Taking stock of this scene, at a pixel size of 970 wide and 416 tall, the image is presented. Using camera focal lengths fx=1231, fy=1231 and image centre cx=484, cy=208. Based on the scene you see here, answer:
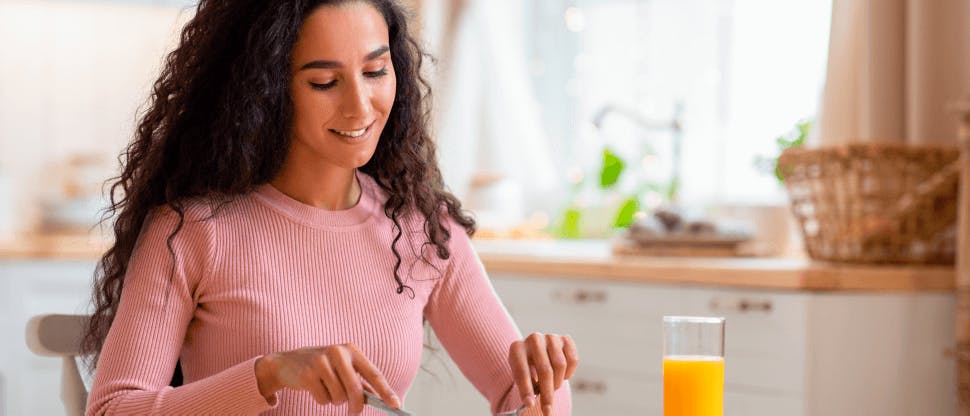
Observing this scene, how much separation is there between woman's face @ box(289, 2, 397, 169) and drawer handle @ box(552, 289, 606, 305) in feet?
5.20

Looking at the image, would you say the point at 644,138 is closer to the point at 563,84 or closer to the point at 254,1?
the point at 563,84

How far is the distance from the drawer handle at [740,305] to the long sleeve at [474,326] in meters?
1.10

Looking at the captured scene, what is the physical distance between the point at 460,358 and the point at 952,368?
53.3 inches

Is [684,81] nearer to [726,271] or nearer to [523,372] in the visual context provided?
[726,271]

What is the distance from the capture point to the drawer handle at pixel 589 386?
285 centimetres

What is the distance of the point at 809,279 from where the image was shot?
2395mm

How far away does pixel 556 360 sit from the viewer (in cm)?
124

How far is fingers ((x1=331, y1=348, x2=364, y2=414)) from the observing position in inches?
40.5

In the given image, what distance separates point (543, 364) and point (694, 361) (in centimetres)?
16

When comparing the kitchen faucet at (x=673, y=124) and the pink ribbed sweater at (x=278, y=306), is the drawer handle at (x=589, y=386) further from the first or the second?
the pink ribbed sweater at (x=278, y=306)

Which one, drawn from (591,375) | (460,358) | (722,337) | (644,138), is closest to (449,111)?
(644,138)

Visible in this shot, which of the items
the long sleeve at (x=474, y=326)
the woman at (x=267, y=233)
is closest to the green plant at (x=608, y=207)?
the long sleeve at (x=474, y=326)

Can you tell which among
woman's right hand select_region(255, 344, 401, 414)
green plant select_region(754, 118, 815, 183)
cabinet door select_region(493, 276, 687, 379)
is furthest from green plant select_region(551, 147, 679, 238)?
woman's right hand select_region(255, 344, 401, 414)

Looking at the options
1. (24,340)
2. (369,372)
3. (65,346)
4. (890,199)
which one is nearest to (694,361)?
(369,372)
